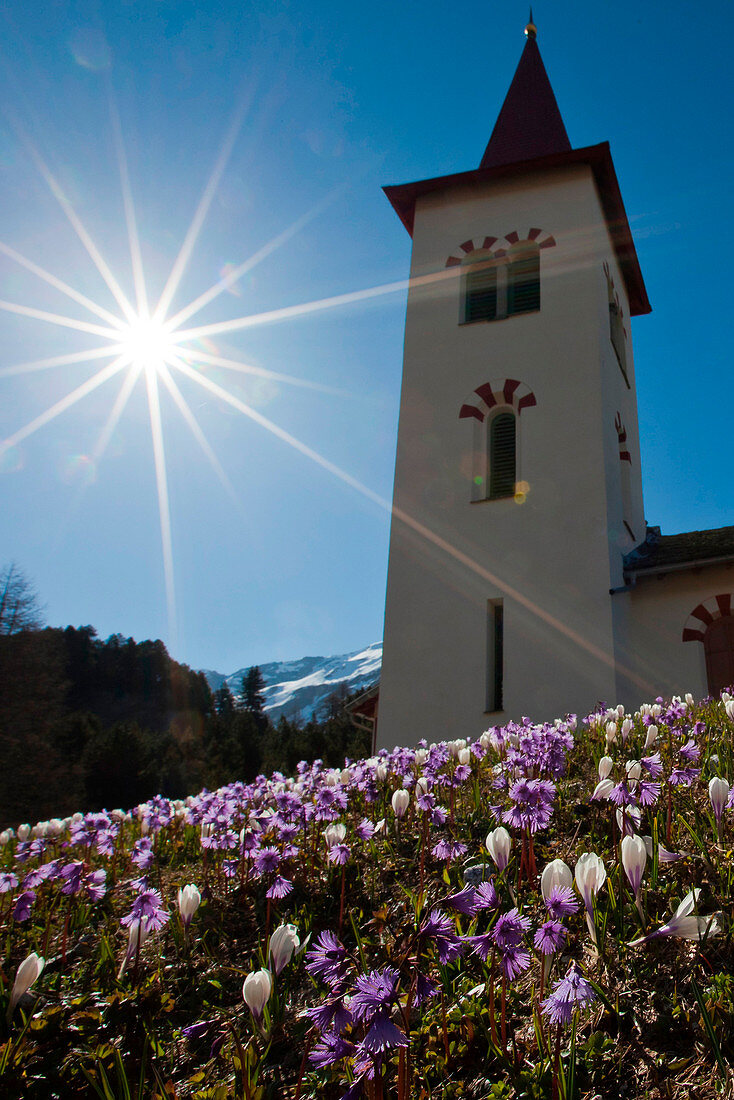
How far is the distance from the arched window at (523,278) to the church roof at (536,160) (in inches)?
82.4

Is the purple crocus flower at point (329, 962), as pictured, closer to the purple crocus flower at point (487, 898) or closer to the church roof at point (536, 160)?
the purple crocus flower at point (487, 898)

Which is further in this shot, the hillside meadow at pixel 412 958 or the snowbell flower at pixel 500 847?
the snowbell flower at pixel 500 847

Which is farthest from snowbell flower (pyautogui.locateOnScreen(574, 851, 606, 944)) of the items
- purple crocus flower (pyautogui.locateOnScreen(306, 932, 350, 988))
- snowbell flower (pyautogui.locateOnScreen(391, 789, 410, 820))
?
snowbell flower (pyautogui.locateOnScreen(391, 789, 410, 820))

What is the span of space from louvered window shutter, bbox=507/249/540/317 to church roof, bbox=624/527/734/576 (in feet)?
19.8

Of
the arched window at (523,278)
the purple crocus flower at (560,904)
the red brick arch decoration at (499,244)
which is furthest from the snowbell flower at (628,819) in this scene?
the red brick arch decoration at (499,244)

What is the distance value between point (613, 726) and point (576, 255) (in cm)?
1442

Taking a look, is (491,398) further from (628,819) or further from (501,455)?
(628,819)

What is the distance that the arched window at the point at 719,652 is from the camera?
13.3m

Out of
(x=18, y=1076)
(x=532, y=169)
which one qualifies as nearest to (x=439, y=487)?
(x=532, y=169)

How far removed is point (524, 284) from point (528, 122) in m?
5.88

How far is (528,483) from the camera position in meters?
15.3

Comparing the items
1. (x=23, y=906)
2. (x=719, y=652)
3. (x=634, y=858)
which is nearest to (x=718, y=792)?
(x=634, y=858)

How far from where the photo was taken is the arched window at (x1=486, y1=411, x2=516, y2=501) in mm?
16000

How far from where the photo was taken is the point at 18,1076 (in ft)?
8.73
